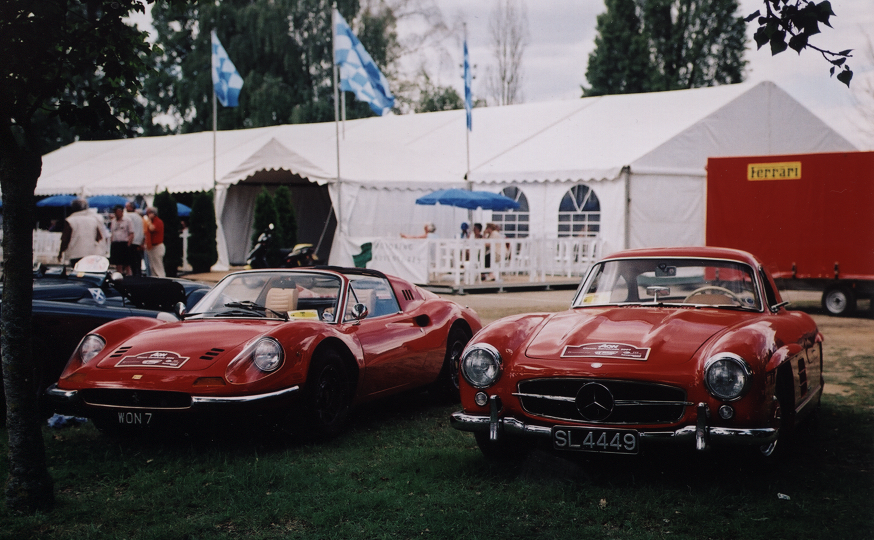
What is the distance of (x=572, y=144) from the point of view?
2491 centimetres

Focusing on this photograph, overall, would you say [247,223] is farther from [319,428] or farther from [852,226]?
[319,428]

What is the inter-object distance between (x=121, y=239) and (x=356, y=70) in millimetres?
8148

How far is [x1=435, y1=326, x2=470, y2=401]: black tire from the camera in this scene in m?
7.91

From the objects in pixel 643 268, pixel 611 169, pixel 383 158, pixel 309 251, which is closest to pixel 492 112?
pixel 383 158

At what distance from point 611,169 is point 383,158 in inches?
270

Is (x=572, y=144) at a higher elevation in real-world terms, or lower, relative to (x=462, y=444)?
higher

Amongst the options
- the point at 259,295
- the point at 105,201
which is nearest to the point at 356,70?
the point at 105,201

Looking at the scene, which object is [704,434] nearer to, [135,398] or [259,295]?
[135,398]

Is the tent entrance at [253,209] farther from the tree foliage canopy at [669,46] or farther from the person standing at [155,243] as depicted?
the tree foliage canopy at [669,46]

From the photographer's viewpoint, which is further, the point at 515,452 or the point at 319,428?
the point at 319,428

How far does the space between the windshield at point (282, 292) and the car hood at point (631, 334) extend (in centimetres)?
201

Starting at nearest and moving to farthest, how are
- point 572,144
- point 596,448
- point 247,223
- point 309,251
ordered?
point 596,448 < point 309,251 < point 572,144 < point 247,223

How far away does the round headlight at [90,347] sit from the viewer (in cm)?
641

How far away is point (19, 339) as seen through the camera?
4.93 m
